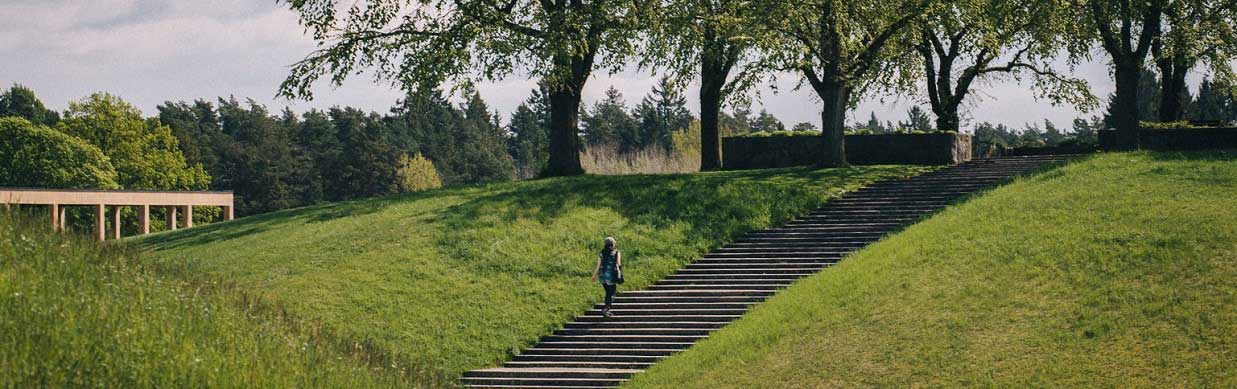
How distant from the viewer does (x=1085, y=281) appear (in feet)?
84.8

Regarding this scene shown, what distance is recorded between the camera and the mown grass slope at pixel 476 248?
98.1 ft

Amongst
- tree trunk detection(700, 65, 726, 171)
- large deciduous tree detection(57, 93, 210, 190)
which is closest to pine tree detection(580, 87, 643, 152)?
large deciduous tree detection(57, 93, 210, 190)

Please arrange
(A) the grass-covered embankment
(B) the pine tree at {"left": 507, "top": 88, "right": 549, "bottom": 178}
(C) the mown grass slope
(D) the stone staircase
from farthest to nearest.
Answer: (B) the pine tree at {"left": 507, "top": 88, "right": 549, "bottom": 178} < (C) the mown grass slope < (D) the stone staircase < (A) the grass-covered embankment

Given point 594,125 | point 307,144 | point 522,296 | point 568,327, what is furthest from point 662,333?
point 594,125

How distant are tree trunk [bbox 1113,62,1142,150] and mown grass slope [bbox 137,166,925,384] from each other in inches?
288

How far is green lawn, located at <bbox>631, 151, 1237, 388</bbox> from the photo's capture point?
861 inches

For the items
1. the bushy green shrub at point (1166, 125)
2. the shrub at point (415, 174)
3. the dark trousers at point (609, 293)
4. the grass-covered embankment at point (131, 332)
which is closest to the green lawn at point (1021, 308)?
the dark trousers at point (609, 293)

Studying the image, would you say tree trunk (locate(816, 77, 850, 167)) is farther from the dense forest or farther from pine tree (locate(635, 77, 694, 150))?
pine tree (locate(635, 77, 694, 150))

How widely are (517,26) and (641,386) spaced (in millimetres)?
23872

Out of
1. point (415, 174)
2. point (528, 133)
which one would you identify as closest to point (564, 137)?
point (415, 174)

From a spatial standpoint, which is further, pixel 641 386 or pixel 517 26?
pixel 517 26

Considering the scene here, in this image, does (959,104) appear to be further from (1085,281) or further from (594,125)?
(594,125)

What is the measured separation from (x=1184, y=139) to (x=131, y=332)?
1573 inches

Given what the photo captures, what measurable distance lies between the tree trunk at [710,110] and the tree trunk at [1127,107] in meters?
14.3
